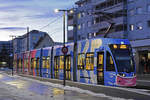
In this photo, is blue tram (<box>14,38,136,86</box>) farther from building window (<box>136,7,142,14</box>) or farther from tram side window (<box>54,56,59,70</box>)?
building window (<box>136,7,142,14</box>)

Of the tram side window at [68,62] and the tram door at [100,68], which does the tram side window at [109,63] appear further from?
the tram side window at [68,62]

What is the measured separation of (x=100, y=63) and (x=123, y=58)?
1.82m

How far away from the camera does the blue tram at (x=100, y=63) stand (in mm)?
19031

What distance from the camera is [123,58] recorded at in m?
19.4

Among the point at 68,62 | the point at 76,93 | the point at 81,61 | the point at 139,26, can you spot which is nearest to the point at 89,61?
the point at 81,61

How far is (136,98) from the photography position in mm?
13641

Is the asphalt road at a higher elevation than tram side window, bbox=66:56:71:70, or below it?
below

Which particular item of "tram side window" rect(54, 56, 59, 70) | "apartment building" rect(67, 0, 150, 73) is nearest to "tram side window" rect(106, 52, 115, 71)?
"tram side window" rect(54, 56, 59, 70)

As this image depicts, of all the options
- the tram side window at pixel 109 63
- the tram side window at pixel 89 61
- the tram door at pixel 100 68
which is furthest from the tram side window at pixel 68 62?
the tram side window at pixel 109 63

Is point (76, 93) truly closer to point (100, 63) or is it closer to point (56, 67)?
point (100, 63)

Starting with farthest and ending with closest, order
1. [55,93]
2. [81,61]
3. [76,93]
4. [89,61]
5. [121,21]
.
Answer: [121,21] → [81,61] → [89,61] → [55,93] → [76,93]

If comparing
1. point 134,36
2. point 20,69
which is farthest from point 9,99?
point 134,36

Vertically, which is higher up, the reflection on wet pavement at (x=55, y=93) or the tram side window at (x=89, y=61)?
the tram side window at (x=89, y=61)

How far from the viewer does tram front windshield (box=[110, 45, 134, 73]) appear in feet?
62.5
